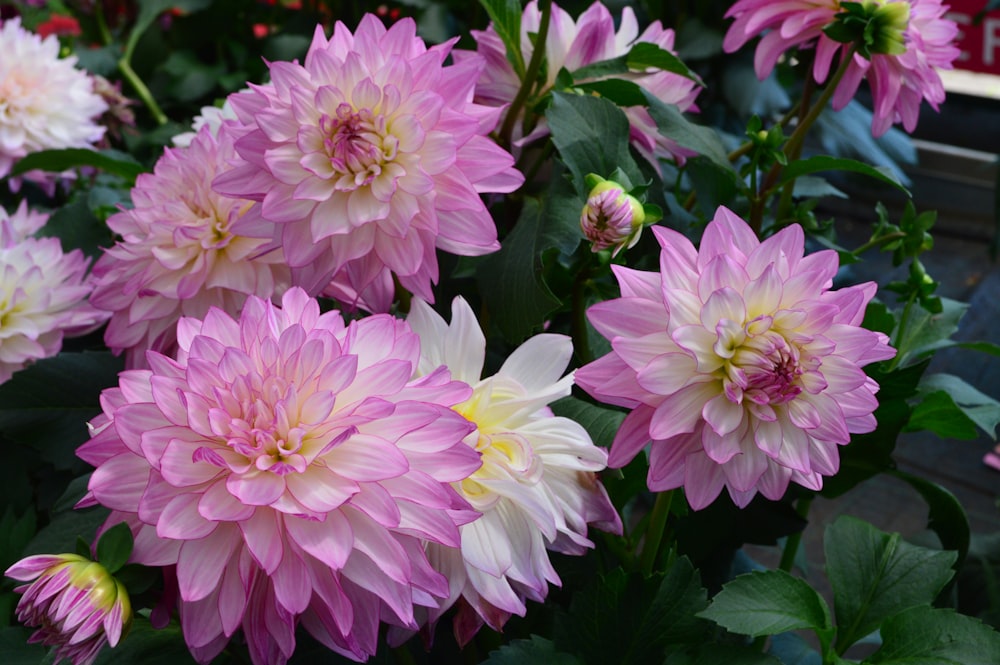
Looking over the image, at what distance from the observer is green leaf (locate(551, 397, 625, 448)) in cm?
33

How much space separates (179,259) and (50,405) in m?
0.13

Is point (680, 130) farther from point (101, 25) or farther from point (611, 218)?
point (101, 25)

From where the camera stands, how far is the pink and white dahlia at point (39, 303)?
1.46ft

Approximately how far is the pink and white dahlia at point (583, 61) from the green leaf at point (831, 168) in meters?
0.04

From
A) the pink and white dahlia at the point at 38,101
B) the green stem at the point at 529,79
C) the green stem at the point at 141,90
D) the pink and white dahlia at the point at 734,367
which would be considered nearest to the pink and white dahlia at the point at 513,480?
the pink and white dahlia at the point at 734,367

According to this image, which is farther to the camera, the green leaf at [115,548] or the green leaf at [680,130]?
the green leaf at [680,130]

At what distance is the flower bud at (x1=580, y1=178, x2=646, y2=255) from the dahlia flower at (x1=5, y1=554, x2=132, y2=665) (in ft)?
0.59

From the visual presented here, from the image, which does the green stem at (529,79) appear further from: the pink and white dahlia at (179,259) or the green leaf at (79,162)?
the green leaf at (79,162)

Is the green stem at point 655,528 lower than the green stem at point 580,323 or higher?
lower

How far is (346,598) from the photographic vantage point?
0.25 m

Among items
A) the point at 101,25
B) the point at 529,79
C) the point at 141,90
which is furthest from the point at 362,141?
the point at 101,25

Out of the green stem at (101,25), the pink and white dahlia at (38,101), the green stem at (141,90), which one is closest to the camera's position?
the pink and white dahlia at (38,101)

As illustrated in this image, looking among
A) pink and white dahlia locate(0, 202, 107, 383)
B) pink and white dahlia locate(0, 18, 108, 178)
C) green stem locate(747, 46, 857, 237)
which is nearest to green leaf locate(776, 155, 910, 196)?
green stem locate(747, 46, 857, 237)

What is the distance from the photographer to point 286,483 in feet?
0.84
